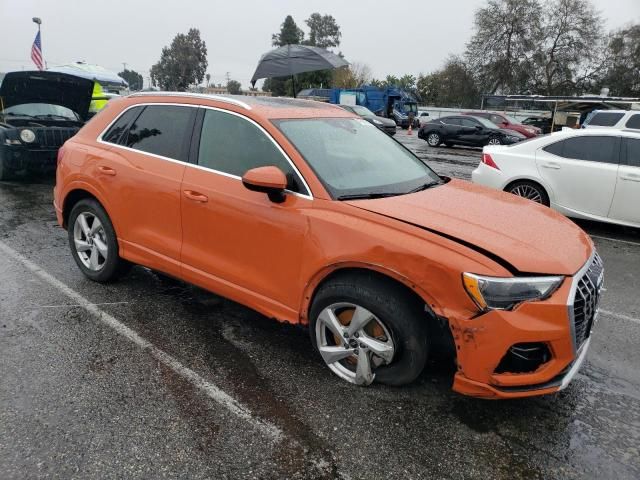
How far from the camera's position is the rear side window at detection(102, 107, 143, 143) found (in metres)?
4.14

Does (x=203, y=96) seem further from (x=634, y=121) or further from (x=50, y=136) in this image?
(x=634, y=121)

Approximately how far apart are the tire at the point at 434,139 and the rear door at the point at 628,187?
45.3 ft

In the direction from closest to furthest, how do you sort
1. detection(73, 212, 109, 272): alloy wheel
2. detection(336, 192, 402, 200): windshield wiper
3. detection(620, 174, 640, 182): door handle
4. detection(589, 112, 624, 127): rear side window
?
detection(336, 192, 402, 200): windshield wiper, detection(73, 212, 109, 272): alloy wheel, detection(620, 174, 640, 182): door handle, detection(589, 112, 624, 127): rear side window

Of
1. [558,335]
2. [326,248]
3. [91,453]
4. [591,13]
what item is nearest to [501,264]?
[558,335]

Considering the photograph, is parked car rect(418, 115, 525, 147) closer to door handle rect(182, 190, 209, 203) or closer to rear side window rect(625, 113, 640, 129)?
rear side window rect(625, 113, 640, 129)

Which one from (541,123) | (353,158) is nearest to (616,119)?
(353,158)

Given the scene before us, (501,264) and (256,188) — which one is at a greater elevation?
(256,188)

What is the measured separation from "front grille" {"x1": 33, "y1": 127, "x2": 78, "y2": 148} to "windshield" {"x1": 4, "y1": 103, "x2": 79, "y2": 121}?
93 cm

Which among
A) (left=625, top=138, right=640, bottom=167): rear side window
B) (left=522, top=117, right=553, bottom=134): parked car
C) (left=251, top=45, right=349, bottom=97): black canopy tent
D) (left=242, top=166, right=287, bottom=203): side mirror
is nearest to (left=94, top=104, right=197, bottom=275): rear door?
(left=242, top=166, right=287, bottom=203): side mirror

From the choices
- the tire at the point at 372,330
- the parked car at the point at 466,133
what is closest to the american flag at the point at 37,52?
the parked car at the point at 466,133

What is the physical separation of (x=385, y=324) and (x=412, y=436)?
23.8 inches

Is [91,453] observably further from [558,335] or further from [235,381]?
[558,335]

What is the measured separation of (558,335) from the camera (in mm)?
2488

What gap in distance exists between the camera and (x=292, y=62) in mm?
10852
